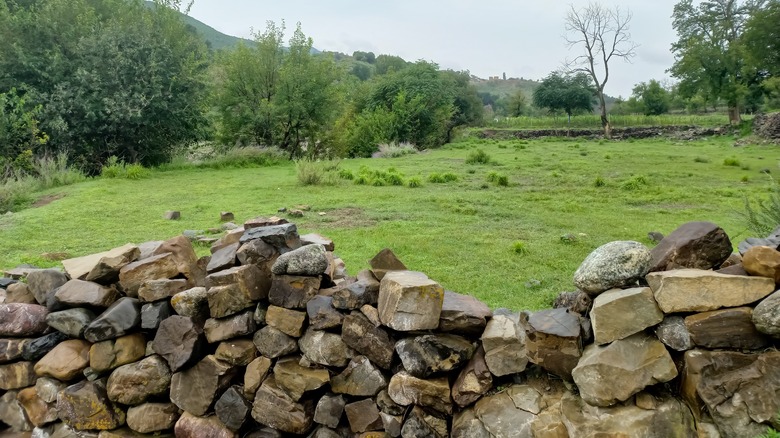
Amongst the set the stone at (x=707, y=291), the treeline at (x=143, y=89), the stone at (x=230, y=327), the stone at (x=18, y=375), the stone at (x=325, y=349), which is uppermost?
the treeline at (x=143, y=89)

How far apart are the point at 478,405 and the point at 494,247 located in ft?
13.3

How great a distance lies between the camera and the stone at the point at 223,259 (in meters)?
4.18

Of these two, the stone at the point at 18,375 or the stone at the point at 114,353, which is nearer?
the stone at the point at 114,353

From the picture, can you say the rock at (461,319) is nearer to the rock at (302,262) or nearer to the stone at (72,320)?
the rock at (302,262)

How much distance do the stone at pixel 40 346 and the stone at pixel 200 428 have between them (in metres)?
1.36

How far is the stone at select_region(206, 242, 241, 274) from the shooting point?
13.7 feet

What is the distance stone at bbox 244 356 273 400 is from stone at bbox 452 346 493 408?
4.90 feet

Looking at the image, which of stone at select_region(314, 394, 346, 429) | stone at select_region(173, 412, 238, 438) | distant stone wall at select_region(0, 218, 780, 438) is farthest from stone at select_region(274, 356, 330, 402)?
stone at select_region(173, 412, 238, 438)

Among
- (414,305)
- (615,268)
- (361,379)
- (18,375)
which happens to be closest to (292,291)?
(361,379)

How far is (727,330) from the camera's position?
2.70 meters

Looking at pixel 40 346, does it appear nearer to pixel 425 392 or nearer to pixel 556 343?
pixel 425 392

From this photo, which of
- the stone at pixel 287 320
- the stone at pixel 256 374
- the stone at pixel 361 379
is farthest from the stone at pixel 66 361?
the stone at pixel 361 379

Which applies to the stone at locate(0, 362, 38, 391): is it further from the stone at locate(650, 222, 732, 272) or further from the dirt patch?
the dirt patch

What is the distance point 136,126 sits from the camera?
1961cm
